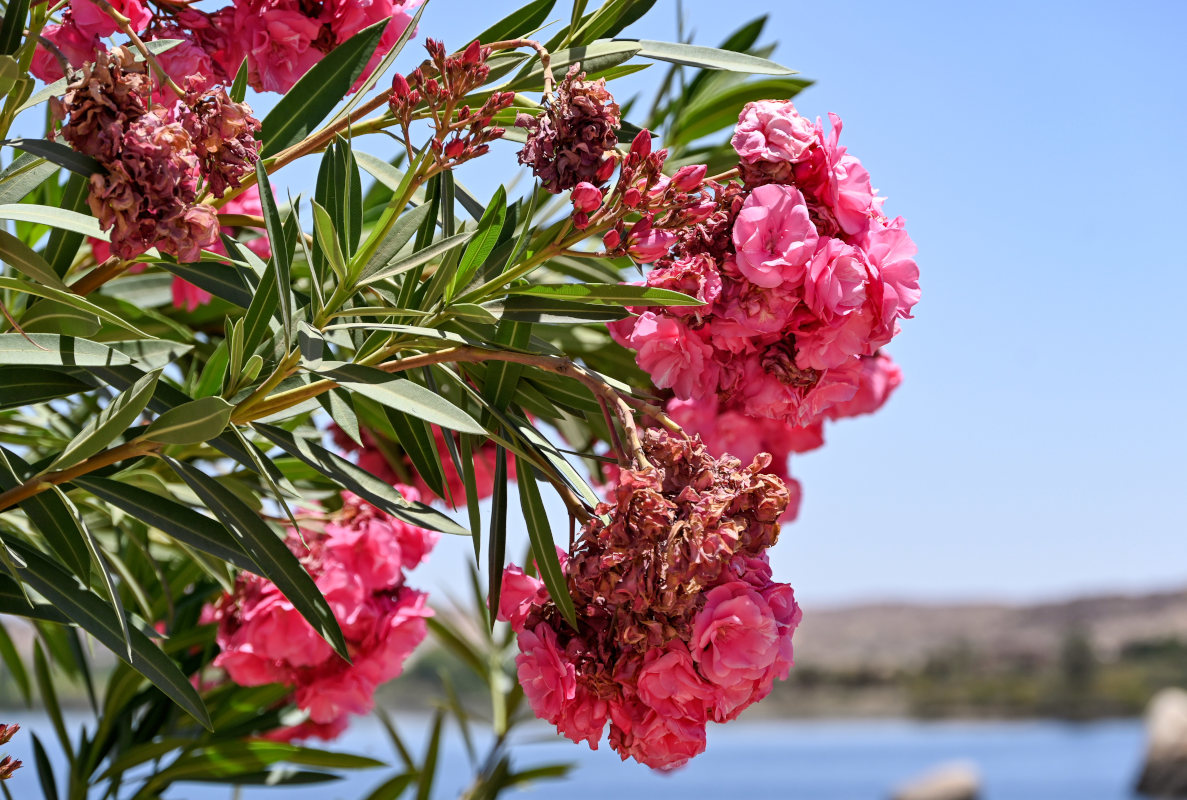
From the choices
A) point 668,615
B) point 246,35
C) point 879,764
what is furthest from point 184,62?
point 879,764

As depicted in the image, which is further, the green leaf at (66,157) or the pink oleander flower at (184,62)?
the pink oleander flower at (184,62)

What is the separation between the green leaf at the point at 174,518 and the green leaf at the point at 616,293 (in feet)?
0.95

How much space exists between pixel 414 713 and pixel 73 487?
133 feet

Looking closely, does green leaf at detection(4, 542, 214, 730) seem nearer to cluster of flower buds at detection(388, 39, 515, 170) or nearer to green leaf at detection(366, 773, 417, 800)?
cluster of flower buds at detection(388, 39, 515, 170)

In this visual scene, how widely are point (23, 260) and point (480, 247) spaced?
0.29 m

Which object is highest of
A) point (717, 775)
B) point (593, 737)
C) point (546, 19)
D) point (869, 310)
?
point (546, 19)

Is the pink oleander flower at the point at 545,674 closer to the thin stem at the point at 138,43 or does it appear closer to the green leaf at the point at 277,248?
the green leaf at the point at 277,248

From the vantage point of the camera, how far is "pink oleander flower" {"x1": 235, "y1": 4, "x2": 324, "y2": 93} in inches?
33.4

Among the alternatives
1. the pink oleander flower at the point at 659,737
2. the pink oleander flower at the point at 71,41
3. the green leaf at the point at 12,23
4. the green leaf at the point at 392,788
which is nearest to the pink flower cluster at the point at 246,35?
the pink oleander flower at the point at 71,41

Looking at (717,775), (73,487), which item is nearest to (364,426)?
Result: (73,487)

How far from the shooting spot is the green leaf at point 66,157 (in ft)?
2.03

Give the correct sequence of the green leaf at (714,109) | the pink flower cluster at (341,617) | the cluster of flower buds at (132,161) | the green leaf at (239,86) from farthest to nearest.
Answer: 1. the green leaf at (714,109)
2. the pink flower cluster at (341,617)
3. the green leaf at (239,86)
4. the cluster of flower buds at (132,161)

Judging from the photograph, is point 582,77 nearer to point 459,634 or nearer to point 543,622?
point 543,622

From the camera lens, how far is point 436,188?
2.69ft
